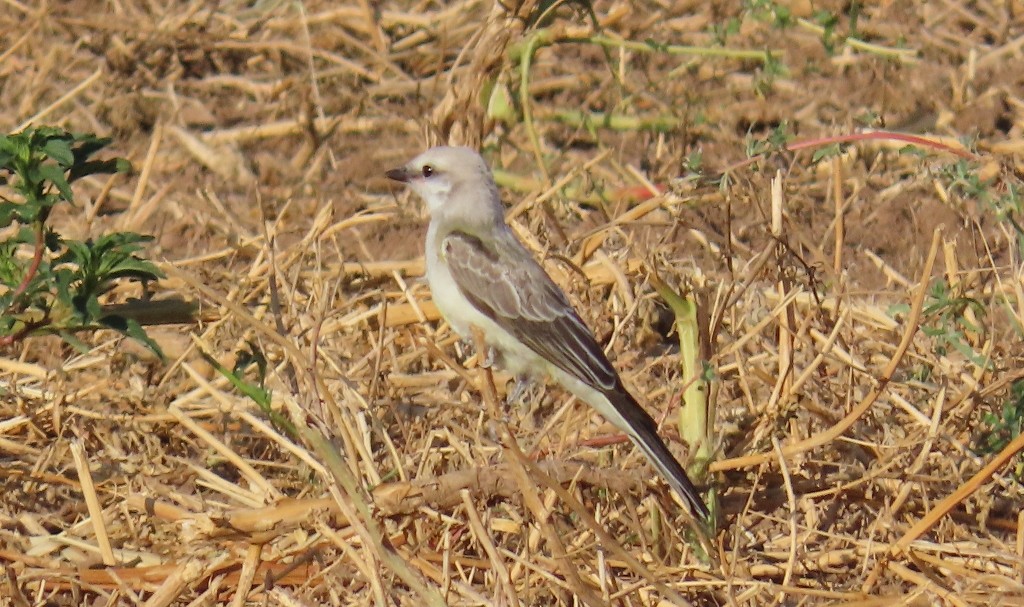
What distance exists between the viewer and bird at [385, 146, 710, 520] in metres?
5.48

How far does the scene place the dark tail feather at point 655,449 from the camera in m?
4.68

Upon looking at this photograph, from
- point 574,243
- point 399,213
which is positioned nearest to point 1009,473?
point 574,243

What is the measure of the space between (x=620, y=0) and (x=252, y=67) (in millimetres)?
2289

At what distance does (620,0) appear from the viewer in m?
9.63

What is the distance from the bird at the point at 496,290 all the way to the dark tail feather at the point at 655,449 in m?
0.03

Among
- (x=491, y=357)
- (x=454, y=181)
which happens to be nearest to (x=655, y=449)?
(x=491, y=357)

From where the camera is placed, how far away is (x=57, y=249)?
5039mm

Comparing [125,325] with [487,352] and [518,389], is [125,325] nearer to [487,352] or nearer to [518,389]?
[487,352]

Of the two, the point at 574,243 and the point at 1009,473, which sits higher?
the point at 574,243

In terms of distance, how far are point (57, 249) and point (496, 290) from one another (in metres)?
1.61

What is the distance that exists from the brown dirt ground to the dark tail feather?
10cm

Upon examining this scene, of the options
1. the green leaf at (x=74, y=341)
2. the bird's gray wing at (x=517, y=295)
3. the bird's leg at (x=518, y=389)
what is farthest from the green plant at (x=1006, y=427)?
the green leaf at (x=74, y=341)

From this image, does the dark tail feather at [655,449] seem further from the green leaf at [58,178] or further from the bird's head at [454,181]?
the green leaf at [58,178]

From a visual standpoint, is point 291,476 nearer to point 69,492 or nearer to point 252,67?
point 69,492
